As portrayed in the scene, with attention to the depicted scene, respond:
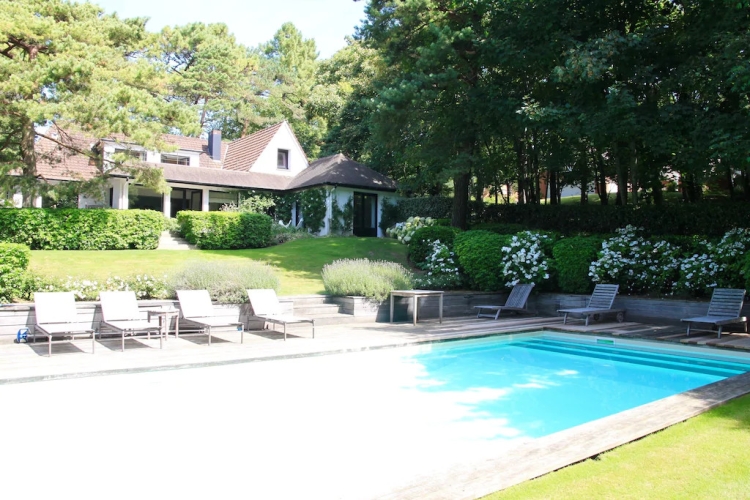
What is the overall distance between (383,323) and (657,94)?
973 cm

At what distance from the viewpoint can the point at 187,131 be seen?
17438 mm

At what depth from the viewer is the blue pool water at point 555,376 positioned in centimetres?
683

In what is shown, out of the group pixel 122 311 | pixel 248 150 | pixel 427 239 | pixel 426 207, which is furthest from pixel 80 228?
pixel 248 150

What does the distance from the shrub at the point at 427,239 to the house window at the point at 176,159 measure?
18.2 meters

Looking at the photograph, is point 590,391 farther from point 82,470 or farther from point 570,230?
point 570,230

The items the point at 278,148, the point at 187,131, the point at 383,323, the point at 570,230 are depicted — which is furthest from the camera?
the point at 278,148

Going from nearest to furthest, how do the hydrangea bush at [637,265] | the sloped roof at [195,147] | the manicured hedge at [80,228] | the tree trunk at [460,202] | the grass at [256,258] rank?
the hydrangea bush at [637,265] < the grass at [256,258] < the manicured hedge at [80,228] < the tree trunk at [460,202] < the sloped roof at [195,147]

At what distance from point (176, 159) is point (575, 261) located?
23969 millimetres

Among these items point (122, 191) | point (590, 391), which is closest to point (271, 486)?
point (590, 391)

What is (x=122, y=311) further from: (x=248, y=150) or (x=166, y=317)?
(x=248, y=150)

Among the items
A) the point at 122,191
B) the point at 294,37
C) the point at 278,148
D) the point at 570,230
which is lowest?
the point at 570,230

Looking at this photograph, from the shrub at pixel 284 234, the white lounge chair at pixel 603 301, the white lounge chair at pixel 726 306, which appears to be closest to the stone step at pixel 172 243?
the shrub at pixel 284 234

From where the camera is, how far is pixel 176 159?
31188 mm

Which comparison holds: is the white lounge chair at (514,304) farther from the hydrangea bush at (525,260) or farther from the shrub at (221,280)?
the shrub at (221,280)
